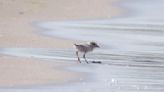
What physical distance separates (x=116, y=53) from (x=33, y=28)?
477 cm

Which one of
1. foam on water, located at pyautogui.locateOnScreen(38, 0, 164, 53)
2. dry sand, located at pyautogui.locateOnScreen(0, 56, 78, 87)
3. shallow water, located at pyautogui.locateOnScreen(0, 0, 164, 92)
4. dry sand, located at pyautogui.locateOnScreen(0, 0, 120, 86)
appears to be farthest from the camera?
foam on water, located at pyautogui.locateOnScreen(38, 0, 164, 53)

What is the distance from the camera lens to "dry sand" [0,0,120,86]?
13555 mm

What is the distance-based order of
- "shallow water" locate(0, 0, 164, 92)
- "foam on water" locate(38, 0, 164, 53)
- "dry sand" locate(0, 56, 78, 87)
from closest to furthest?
"shallow water" locate(0, 0, 164, 92)
"dry sand" locate(0, 56, 78, 87)
"foam on water" locate(38, 0, 164, 53)

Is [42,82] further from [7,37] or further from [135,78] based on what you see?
[7,37]

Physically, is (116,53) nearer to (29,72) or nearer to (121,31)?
(29,72)

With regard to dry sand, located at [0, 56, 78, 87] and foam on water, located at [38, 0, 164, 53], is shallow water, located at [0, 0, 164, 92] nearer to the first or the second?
foam on water, located at [38, 0, 164, 53]

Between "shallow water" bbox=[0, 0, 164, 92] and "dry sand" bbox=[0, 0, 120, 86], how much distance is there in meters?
0.53

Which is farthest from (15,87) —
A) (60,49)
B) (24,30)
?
(24,30)

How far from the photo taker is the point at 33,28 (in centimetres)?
2066

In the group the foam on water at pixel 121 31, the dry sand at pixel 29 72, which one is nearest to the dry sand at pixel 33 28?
the dry sand at pixel 29 72

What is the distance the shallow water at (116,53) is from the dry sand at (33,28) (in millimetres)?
530

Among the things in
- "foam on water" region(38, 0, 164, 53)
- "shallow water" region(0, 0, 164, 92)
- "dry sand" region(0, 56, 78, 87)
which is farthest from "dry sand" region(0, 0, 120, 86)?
"foam on water" region(38, 0, 164, 53)

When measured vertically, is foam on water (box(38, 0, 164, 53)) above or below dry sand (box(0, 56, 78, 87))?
below

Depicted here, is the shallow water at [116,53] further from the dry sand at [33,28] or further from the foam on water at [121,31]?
the dry sand at [33,28]
